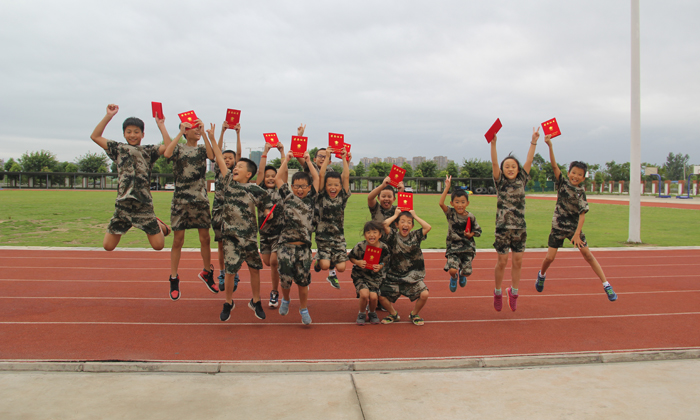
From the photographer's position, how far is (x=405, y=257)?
17.7 feet

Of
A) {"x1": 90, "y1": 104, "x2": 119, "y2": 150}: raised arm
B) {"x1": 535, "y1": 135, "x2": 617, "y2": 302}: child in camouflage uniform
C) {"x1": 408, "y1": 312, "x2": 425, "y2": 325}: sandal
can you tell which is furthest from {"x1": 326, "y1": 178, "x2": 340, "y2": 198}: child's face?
{"x1": 535, "y1": 135, "x2": 617, "y2": 302}: child in camouflage uniform

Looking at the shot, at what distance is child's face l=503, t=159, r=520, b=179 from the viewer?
18.9 ft

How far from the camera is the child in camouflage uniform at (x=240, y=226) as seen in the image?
5109 mm

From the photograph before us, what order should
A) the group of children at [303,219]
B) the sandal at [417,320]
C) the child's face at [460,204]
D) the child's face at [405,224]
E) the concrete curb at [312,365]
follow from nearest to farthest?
the concrete curb at [312,365] → the group of children at [303,219] → the child's face at [405,224] → the sandal at [417,320] → the child's face at [460,204]

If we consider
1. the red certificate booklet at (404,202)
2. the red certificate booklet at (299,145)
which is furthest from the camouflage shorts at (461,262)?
the red certificate booklet at (299,145)

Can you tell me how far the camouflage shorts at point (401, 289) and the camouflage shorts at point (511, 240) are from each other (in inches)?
49.2

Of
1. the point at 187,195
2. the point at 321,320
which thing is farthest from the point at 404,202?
the point at 187,195

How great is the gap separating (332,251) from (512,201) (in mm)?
2405

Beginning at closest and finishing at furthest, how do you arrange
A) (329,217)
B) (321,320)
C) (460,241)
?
(321,320) < (329,217) < (460,241)

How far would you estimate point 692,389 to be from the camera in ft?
11.6

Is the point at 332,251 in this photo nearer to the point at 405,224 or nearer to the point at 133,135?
the point at 405,224

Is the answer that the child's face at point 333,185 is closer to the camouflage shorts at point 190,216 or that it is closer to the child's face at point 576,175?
the camouflage shorts at point 190,216

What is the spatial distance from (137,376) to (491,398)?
2897mm

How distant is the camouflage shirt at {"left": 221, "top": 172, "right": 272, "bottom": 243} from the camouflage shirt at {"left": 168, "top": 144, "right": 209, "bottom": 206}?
84 centimetres
